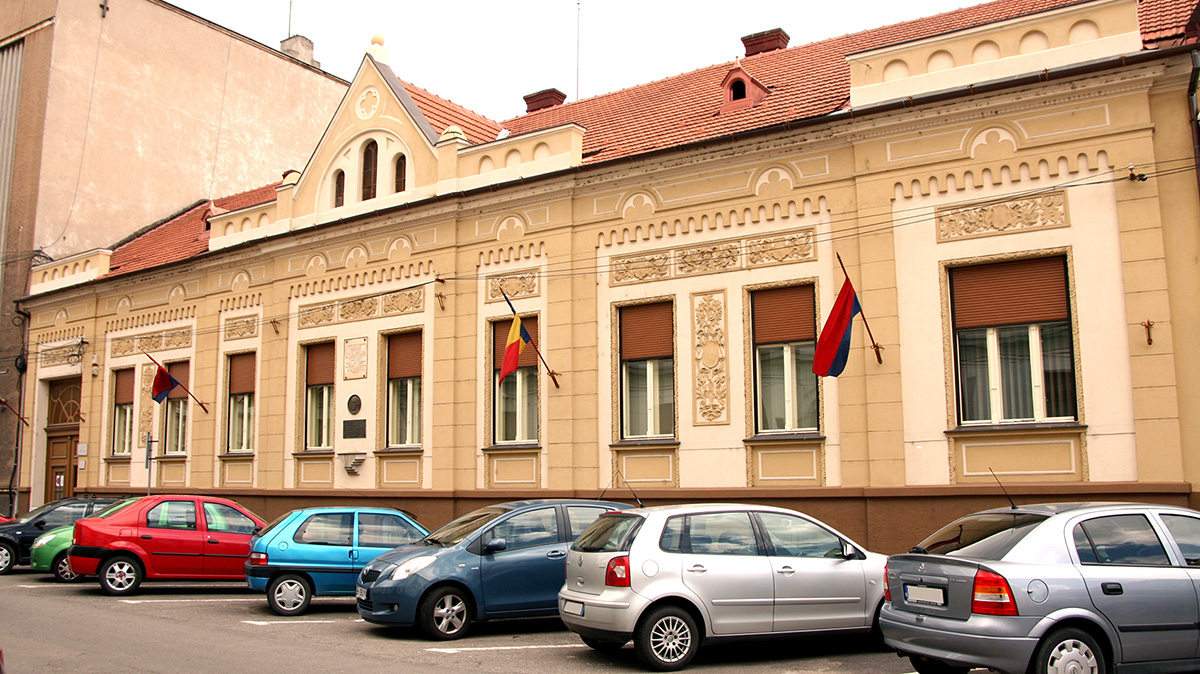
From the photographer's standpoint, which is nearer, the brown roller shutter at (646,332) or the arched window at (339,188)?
the brown roller shutter at (646,332)

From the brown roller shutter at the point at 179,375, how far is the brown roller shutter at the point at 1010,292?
1878 cm

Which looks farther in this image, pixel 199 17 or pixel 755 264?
pixel 199 17

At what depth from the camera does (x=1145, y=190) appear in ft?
41.1

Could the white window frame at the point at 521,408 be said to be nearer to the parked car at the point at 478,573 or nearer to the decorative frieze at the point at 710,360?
the decorative frieze at the point at 710,360

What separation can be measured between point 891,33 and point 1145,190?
7362 mm

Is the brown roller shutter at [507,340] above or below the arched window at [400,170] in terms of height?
below

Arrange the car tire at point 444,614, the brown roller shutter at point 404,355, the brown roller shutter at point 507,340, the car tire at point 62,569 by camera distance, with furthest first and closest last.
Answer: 1. the brown roller shutter at point 404,355
2. the brown roller shutter at point 507,340
3. the car tire at point 62,569
4. the car tire at point 444,614

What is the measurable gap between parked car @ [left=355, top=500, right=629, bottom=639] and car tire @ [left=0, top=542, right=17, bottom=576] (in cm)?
1102

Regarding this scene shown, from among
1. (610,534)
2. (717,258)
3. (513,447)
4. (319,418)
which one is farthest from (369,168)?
(610,534)

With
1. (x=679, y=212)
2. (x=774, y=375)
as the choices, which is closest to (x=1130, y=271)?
(x=774, y=375)

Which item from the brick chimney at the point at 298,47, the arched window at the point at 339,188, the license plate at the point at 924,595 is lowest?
the license plate at the point at 924,595

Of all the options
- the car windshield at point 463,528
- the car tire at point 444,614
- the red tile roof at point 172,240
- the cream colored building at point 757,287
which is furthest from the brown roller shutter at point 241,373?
the car tire at point 444,614

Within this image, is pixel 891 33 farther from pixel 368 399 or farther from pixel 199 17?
pixel 199 17

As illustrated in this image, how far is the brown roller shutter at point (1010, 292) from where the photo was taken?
513 inches
